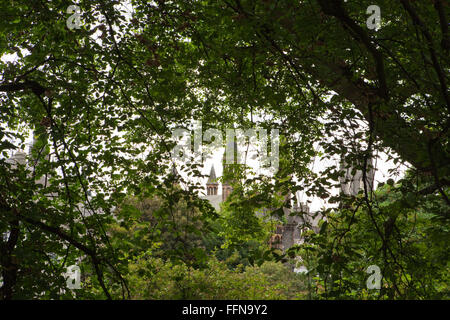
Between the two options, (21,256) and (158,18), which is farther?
(158,18)

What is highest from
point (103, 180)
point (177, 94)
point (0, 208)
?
point (177, 94)

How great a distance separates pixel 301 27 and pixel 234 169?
10.9 feet

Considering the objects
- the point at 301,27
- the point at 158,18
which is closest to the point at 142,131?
the point at 158,18

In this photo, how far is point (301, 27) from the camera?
102 inches

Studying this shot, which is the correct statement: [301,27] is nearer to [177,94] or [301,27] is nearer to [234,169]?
[177,94]

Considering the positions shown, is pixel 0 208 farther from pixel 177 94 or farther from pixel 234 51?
pixel 234 51
